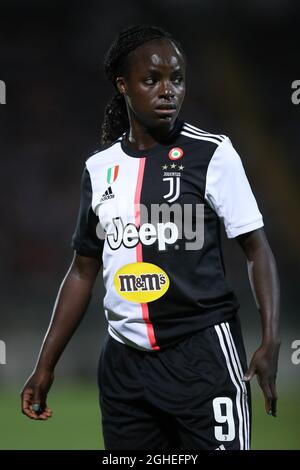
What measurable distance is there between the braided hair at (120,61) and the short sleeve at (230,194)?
453 mm

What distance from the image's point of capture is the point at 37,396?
3201 millimetres

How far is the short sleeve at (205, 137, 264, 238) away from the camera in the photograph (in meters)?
2.90

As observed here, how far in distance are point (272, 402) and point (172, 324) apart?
418 millimetres

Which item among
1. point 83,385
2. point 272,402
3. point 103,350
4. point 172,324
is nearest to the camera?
point 272,402

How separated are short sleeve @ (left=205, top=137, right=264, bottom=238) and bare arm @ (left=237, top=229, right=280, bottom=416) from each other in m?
0.05

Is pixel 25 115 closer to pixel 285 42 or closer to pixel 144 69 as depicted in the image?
pixel 285 42

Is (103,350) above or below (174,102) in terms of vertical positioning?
below

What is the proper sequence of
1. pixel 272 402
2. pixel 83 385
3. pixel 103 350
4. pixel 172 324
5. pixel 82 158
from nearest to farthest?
pixel 272 402 < pixel 172 324 < pixel 103 350 < pixel 83 385 < pixel 82 158

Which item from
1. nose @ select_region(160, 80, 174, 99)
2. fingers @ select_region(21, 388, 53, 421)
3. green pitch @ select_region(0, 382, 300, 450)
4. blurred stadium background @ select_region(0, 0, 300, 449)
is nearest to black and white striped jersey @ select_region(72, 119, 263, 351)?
nose @ select_region(160, 80, 174, 99)

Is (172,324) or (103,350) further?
(103,350)

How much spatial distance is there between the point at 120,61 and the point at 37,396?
1.23m

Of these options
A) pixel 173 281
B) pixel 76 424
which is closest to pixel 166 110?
pixel 173 281
